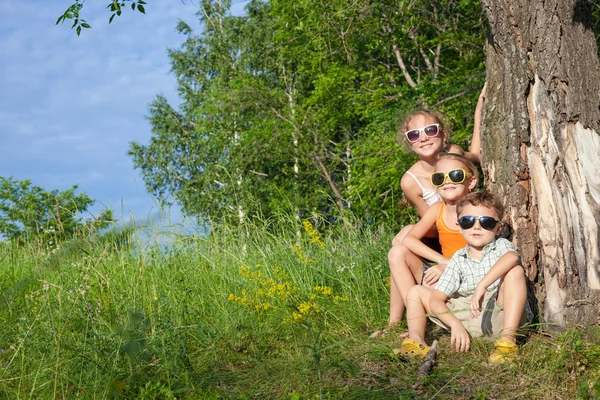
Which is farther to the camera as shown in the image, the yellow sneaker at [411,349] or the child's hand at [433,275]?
the child's hand at [433,275]

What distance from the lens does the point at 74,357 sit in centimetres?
365

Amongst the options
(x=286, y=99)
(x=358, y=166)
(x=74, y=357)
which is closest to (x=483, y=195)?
(x=74, y=357)

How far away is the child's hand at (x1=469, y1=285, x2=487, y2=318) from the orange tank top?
527 millimetres

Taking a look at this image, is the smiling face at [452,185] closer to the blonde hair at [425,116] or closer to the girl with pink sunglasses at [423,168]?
the girl with pink sunglasses at [423,168]

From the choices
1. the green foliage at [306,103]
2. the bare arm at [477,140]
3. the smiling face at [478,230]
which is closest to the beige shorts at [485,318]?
the smiling face at [478,230]

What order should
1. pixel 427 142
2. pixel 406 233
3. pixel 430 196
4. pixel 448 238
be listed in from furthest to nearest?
1. pixel 427 142
2. pixel 430 196
3. pixel 406 233
4. pixel 448 238

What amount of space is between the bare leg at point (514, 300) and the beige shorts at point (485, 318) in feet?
0.30

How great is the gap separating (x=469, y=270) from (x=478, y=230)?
257 millimetres

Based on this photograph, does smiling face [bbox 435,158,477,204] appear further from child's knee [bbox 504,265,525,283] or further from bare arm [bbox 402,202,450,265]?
child's knee [bbox 504,265,525,283]

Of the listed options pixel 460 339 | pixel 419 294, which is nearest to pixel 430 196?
pixel 419 294

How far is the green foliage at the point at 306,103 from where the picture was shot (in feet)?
45.6

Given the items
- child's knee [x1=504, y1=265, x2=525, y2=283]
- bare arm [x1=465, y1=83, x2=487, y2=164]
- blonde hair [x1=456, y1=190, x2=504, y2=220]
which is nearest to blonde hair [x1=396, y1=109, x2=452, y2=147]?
bare arm [x1=465, y1=83, x2=487, y2=164]

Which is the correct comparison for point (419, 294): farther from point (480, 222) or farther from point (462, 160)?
point (462, 160)

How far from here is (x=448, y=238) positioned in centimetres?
445
